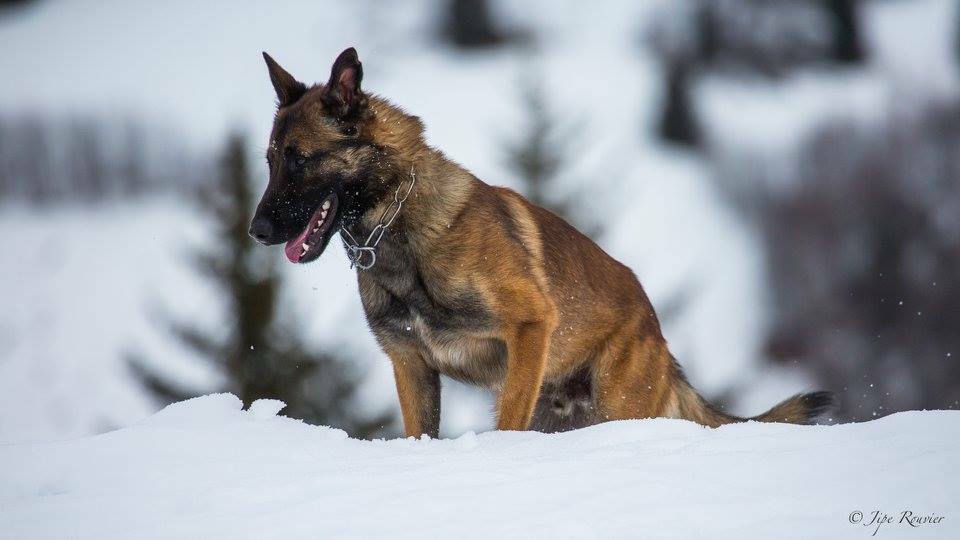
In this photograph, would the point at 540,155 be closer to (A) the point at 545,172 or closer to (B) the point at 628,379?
(A) the point at 545,172

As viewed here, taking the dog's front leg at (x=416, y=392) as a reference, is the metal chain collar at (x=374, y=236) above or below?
above

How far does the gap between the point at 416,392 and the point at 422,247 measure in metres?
0.83

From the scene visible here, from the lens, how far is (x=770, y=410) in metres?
5.28

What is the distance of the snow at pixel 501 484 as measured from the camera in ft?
8.05

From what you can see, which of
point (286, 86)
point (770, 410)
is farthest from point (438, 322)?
point (770, 410)

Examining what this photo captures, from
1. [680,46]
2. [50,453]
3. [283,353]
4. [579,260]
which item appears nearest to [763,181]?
[680,46]

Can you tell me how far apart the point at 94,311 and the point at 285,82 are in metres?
9.94

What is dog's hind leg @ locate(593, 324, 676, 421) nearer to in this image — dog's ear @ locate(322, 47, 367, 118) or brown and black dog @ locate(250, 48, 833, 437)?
brown and black dog @ locate(250, 48, 833, 437)

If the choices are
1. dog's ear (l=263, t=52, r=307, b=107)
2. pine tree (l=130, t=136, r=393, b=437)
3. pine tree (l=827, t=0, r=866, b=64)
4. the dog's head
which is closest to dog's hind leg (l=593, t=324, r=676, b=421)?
the dog's head

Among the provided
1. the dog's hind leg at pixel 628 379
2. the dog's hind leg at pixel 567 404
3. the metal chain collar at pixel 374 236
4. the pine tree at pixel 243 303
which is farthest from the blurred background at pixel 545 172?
the metal chain collar at pixel 374 236

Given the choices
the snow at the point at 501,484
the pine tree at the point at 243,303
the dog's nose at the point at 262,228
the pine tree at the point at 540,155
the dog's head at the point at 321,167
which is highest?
the dog's head at the point at 321,167

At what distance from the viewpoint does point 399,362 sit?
4727mm

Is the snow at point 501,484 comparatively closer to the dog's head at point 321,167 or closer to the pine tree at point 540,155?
the dog's head at point 321,167

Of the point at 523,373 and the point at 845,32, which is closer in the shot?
the point at 523,373
